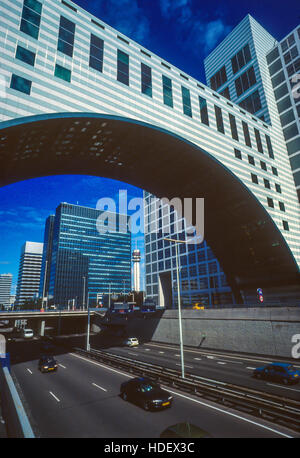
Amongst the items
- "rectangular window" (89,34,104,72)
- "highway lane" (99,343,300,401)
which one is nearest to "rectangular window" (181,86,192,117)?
"rectangular window" (89,34,104,72)

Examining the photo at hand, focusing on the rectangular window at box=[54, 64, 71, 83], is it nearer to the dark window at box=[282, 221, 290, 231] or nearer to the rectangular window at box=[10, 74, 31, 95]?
the rectangular window at box=[10, 74, 31, 95]

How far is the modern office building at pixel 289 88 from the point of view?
5438 cm

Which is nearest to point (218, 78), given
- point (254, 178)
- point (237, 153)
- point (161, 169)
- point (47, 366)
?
point (237, 153)

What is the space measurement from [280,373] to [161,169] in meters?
32.2

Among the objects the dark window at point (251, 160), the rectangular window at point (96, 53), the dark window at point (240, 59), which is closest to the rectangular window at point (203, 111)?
the dark window at point (251, 160)

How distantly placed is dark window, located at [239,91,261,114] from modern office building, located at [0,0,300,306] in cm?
28

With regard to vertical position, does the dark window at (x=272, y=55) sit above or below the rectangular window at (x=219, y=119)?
above

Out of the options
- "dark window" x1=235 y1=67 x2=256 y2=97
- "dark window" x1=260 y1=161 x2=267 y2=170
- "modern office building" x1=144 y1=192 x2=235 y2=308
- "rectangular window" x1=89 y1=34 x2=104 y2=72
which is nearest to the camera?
"rectangular window" x1=89 y1=34 x2=104 y2=72

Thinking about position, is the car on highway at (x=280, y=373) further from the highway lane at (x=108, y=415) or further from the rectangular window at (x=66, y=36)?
the rectangular window at (x=66, y=36)

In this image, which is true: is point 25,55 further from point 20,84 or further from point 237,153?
point 237,153

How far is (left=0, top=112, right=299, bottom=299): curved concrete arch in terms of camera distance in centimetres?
2826

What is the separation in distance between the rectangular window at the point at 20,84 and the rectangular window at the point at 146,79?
15.1m

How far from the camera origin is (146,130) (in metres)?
32.0

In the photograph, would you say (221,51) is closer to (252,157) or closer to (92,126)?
(252,157)
